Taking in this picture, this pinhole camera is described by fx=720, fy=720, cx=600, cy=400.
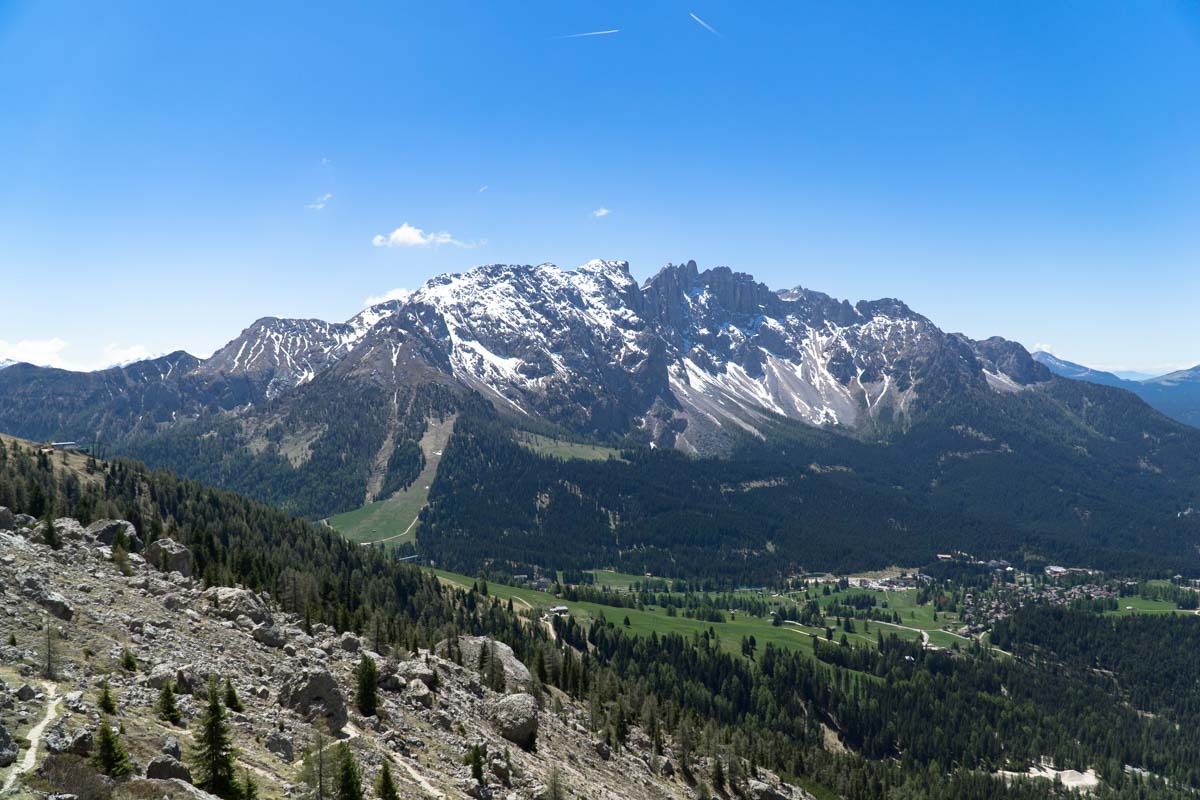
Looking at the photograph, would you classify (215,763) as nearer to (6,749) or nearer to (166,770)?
(166,770)

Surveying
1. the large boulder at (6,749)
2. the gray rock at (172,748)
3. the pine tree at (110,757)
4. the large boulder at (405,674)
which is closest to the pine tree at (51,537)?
the large boulder at (405,674)

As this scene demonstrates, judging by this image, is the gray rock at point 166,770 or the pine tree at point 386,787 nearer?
the gray rock at point 166,770

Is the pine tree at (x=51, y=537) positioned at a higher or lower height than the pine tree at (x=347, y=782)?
higher

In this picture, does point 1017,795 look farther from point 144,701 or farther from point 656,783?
point 144,701

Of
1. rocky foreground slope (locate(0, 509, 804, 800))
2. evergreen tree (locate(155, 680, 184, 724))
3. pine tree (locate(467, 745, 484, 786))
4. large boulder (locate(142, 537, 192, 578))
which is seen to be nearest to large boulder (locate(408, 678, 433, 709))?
rocky foreground slope (locate(0, 509, 804, 800))

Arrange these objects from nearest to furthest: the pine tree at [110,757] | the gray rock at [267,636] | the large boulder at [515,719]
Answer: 1. the pine tree at [110,757]
2. the gray rock at [267,636]
3. the large boulder at [515,719]

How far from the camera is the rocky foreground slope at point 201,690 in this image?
34.8 m

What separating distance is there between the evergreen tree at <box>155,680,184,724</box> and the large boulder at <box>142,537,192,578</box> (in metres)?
38.2

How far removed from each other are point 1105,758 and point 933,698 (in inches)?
1427

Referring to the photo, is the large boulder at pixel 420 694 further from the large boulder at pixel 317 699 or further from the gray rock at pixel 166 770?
the gray rock at pixel 166 770

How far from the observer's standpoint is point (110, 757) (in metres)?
32.0

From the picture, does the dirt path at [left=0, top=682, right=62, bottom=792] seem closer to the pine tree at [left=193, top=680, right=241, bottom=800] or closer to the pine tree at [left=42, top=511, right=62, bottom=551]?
the pine tree at [left=193, top=680, right=241, bottom=800]

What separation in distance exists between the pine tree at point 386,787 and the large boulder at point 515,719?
2425 centimetres

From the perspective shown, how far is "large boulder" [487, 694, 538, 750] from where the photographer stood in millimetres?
65188
